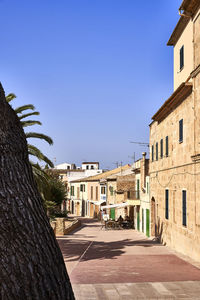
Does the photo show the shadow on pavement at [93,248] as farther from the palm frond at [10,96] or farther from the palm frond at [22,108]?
the palm frond at [10,96]

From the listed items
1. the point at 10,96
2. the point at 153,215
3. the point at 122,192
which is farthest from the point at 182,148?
the point at 122,192

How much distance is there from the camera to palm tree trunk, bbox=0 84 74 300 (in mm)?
2496

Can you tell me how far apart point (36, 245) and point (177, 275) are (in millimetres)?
11774

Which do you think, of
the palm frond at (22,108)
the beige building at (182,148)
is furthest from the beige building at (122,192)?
the palm frond at (22,108)

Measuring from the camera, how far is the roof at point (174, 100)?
681 inches

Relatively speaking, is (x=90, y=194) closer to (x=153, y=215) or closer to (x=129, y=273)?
(x=153, y=215)

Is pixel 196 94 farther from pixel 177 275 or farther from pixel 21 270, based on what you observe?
pixel 21 270

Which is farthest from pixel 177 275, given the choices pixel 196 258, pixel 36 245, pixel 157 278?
pixel 36 245

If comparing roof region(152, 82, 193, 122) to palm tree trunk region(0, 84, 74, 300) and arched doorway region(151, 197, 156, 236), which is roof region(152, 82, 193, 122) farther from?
palm tree trunk region(0, 84, 74, 300)

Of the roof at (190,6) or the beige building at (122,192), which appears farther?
the beige building at (122,192)

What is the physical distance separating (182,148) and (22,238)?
16.4 metres

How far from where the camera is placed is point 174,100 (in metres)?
19.6

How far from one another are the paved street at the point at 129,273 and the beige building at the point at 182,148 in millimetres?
1459

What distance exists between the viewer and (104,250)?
1975 centimetres
